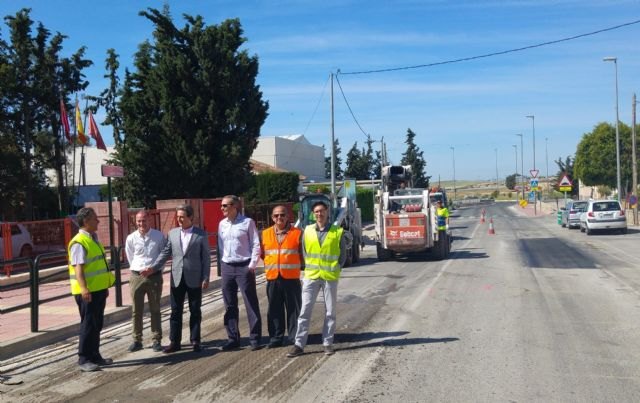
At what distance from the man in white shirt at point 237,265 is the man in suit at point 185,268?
10.1 inches

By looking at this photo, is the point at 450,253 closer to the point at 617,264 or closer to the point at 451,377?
the point at 617,264

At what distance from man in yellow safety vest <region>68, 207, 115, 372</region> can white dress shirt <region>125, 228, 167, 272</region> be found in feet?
1.50

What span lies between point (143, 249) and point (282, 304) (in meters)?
1.78

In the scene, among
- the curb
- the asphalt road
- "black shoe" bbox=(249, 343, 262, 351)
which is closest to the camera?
the asphalt road

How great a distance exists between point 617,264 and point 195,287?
12454 mm

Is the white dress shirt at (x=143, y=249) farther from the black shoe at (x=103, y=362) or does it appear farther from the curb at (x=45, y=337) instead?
the curb at (x=45, y=337)

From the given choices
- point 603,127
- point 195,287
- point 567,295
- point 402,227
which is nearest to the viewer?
point 195,287

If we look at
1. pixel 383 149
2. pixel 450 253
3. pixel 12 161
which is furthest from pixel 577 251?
pixel 383 149

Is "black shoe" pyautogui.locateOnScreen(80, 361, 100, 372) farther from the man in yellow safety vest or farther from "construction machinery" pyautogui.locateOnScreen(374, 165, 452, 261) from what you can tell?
"construction machinery" pyautogui.locateOnScreen(374, 165, 452, 261)

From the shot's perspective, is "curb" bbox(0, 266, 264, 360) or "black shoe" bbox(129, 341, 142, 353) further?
"curb" bbox(0, 266, 264, 360)

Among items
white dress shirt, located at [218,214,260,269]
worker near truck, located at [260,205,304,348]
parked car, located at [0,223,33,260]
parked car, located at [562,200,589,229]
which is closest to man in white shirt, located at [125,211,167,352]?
white dress shirt, located at [218,214,260,269]

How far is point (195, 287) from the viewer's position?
7.53 m

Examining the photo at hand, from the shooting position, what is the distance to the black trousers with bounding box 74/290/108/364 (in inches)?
275

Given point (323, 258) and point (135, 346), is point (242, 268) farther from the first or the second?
point (135, 346)
